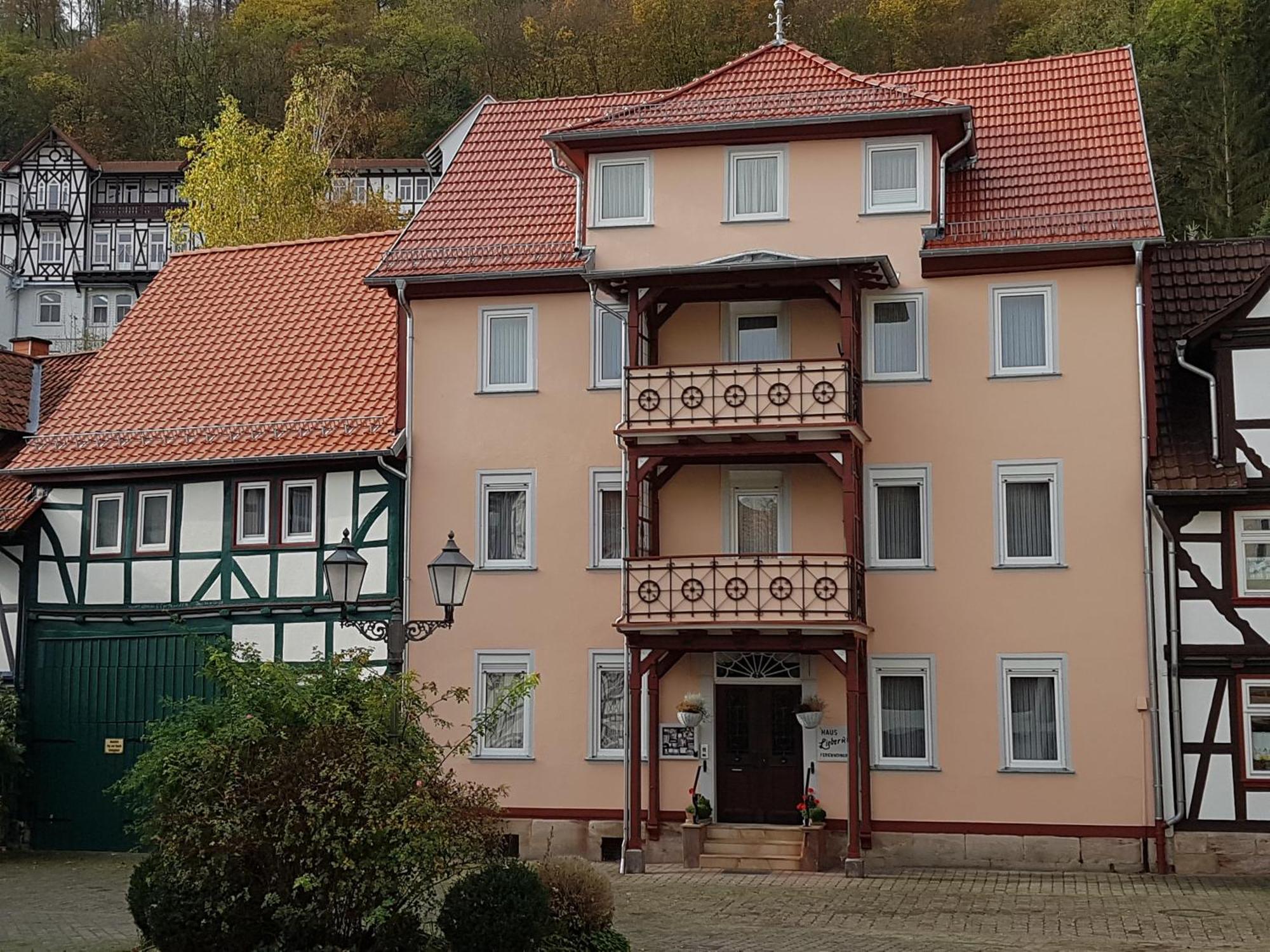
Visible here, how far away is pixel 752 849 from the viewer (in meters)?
24.9

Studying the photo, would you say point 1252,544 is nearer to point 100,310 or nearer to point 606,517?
point 606,517

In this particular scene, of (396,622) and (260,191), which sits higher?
(260,191)

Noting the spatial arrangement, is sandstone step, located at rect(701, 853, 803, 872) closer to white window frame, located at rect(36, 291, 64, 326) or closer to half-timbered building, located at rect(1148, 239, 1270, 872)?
half-timbered building, located at rect(1148, 239, 1270, 872)

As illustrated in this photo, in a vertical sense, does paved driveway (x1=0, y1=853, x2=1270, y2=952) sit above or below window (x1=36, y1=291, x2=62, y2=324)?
below

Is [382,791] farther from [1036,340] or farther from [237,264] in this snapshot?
[237,264]

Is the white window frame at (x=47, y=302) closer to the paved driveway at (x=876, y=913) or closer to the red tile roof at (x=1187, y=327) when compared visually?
the paved driveway at (x=876, y=913)

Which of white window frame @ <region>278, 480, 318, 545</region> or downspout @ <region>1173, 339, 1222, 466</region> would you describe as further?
white window frame @ <region>278, 480, 318, 545</region>

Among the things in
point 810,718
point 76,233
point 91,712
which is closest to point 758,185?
point 810,718

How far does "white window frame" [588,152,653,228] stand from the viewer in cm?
2697

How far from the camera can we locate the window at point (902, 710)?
25.0 meters

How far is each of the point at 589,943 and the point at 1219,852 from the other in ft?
37.5

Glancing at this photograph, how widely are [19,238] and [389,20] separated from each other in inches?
847

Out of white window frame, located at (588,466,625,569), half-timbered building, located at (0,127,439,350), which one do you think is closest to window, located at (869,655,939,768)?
white window frame, located at (588,466,625,569)

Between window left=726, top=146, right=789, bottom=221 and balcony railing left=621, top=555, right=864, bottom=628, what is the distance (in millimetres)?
5686
